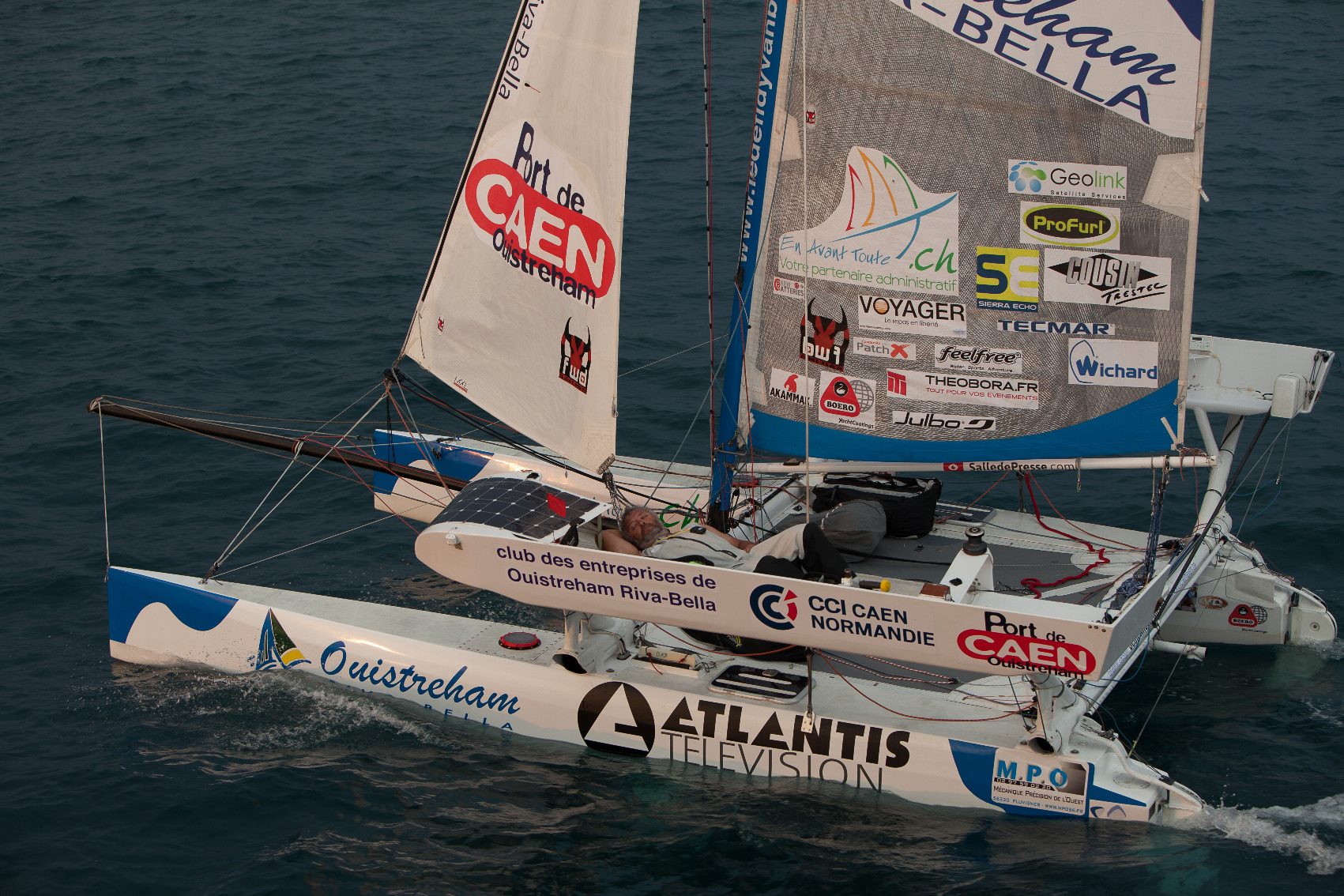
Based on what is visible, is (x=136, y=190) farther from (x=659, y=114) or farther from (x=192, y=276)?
(x=659, y=114)

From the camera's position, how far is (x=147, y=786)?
12.4m

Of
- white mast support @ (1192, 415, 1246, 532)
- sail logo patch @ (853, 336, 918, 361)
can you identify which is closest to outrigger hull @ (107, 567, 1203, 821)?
white mast support @ (1192, 415, 1246, 532)

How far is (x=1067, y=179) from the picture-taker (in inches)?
488

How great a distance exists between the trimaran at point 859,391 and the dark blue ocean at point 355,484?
1.55 ft

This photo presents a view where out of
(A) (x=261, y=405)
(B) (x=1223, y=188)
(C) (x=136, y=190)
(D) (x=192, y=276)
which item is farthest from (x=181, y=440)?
(B) (x=1223, y=188)

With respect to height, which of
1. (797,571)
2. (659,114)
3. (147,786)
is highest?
(659,114)

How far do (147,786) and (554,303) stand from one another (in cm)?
519

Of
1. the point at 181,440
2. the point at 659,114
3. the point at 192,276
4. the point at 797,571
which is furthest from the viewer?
the point at 659,114

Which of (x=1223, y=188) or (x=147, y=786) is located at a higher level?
(x=1223, y=188)

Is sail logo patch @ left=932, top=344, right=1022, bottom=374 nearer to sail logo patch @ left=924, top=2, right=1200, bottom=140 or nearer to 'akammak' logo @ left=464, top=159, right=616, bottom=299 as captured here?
sail logo patch @ left=924, top=2, right=1200, bottom=140

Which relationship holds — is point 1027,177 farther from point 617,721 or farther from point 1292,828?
point 617,721

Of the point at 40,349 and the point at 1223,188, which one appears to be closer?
the point at 40,349

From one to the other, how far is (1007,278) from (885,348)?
47.8 inches

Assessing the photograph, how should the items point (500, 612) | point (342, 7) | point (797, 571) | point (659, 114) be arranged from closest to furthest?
point (797, 571) < point (500, 612) < point (659, 114) < point (342, 7)
